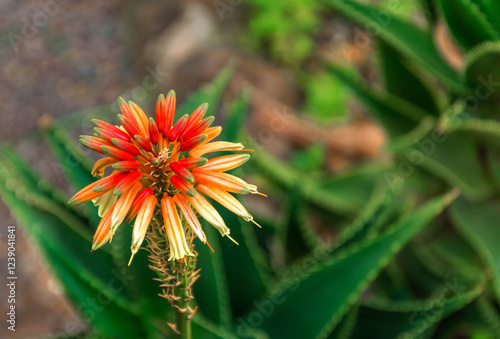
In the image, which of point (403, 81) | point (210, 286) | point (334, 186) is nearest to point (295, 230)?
point (334, 186)

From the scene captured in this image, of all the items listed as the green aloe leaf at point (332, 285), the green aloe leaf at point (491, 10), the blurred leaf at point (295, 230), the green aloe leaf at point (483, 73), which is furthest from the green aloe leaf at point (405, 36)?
the blurred leaf at point (295, 230)

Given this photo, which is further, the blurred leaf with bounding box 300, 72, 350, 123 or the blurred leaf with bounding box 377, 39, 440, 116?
the blurred leaf with bounding box 300, 72, 350, 123

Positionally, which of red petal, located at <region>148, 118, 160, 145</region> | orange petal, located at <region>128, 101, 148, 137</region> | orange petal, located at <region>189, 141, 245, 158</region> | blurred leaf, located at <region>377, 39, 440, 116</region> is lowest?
blurred leaf, located at <region>377, 39, 440, 116</region>

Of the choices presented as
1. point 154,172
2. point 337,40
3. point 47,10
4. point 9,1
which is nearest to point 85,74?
point 47,10

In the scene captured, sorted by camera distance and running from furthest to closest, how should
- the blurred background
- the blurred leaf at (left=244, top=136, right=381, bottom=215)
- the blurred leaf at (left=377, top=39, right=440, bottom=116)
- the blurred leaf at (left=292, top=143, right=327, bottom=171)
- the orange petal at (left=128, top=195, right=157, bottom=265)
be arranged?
the blurred background
the blurred leaf at (left=292, top=143, right=327, bottom=171)
the blurred leaf at (left=244, top=136, right=381, bottom=215)
the blurred leaf at (left=377, top=39, right=440, bottom=116)
the orange petal at (left=128, top=195, right=157, bottom=265)

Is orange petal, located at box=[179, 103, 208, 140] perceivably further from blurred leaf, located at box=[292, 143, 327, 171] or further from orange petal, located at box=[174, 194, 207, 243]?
blurred leaf, located at box=[292, 143, 327, 171]

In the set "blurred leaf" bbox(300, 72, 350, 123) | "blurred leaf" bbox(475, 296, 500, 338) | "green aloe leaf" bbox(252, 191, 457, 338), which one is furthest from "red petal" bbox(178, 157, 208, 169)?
"blurred leaf" bbox(300, 72, 350, 123)

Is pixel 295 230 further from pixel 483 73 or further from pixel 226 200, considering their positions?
pixel 226 200
